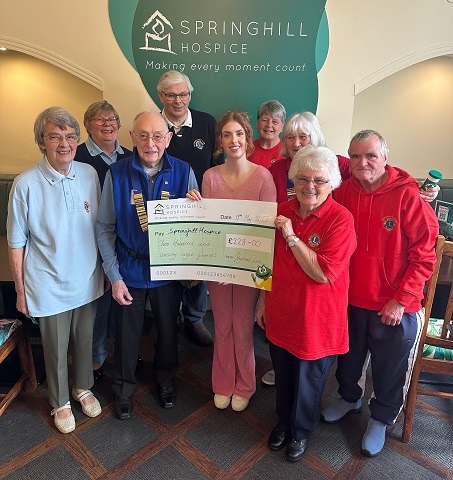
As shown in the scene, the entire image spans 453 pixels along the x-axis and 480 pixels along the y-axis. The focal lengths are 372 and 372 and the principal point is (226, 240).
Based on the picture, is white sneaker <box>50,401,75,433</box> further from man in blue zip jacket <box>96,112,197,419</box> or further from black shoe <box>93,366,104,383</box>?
black shoe <box>93,366,104,383</box>

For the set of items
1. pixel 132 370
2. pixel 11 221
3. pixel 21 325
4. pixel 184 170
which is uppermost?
pixel 184 170

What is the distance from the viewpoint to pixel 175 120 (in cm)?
251

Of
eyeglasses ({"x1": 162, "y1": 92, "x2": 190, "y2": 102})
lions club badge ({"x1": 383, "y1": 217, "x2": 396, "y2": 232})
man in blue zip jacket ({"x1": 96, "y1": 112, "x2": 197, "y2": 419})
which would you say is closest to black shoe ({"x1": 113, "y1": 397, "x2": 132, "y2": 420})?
man in blue zip jacket ({"x1": 96, "y1": 112, "x2": 197, "y2": 419})

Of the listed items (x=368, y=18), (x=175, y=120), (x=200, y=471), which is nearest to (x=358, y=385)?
(x=200, y=471)

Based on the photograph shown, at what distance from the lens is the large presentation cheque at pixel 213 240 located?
1755 millimetres

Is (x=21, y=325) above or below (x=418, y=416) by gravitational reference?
above

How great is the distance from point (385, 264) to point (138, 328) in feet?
4.44

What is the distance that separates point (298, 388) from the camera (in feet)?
5.73

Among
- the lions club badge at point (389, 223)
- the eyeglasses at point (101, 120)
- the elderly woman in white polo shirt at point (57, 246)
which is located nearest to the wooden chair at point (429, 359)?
the lions club badge at point (389, 223)

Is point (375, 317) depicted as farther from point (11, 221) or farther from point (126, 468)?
point (11, 221)

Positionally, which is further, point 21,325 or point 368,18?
point 368,18

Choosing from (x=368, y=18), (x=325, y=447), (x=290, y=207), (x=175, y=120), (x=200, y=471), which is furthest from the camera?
(x=368, y=18)

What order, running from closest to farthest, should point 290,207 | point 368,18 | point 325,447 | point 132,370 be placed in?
point 290,207 < point 325,447 < point 132,370 < point 368,18

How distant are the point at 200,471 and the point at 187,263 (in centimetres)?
103
